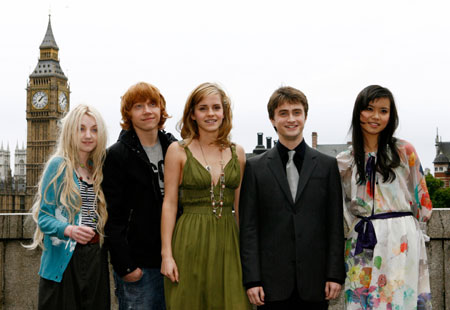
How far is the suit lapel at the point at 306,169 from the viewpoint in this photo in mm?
3184

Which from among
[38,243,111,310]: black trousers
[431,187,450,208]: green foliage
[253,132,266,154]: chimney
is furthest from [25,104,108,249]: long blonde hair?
[431,187,450,208]: green foliage

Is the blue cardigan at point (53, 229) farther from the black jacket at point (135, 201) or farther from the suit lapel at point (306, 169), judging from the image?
the suit lapel at point (306, 169)

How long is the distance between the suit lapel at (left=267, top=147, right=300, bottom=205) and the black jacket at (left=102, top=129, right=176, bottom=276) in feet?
2.30

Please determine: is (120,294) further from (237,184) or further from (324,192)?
(324,192)

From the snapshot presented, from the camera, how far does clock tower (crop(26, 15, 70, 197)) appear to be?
8862 cm

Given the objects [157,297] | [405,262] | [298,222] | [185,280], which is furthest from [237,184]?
[405,262]

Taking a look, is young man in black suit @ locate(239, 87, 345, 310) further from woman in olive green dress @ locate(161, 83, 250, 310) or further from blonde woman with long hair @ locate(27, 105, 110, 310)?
blonde woman with long hair @ locate(27, 105, 110, 310)

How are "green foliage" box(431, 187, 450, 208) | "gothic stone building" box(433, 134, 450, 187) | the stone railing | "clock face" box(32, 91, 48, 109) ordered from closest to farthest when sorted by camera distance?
the stone railing, "green foliage" box(431, 187, 450, 208), "gothic stone building" box(433, 134, 450, 187), "clock face" box(32, 91, 48, 109)

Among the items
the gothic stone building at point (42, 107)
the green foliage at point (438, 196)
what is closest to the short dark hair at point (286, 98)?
the green foliage at point (438, 196)

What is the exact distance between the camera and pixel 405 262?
315cm

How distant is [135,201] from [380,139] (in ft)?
5.04

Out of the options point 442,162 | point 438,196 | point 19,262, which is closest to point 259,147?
point 438,196

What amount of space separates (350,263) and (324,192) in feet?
1.50

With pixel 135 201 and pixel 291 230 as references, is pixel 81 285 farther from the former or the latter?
pixel 291 230
